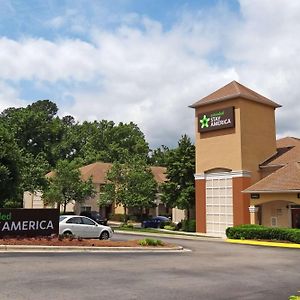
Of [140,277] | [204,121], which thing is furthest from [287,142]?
[140,277]

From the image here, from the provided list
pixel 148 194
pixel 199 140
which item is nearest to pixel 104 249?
pixel 199 140

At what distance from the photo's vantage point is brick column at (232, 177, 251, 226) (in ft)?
121

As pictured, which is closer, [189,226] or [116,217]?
[189,226]

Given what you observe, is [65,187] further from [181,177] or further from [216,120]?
[216,120]

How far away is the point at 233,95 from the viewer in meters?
38.3

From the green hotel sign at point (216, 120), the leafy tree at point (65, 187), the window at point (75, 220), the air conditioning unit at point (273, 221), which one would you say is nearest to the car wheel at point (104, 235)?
the window at point (75, 220)

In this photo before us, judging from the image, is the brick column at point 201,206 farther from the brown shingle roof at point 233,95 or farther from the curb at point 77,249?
the curb at point 77,249

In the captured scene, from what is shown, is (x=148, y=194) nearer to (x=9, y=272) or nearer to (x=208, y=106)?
(x=208, y=106)

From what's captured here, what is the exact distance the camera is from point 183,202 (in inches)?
1735

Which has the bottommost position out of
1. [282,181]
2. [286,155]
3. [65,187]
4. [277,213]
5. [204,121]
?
[277,213]

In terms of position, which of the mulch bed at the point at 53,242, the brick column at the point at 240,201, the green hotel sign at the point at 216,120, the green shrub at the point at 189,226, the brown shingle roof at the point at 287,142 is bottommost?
the mulch bed at the point at 53,242

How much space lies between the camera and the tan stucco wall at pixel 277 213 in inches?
1387

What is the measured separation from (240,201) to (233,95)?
28.5 ft

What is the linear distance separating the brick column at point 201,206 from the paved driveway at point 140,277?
2136 cm
